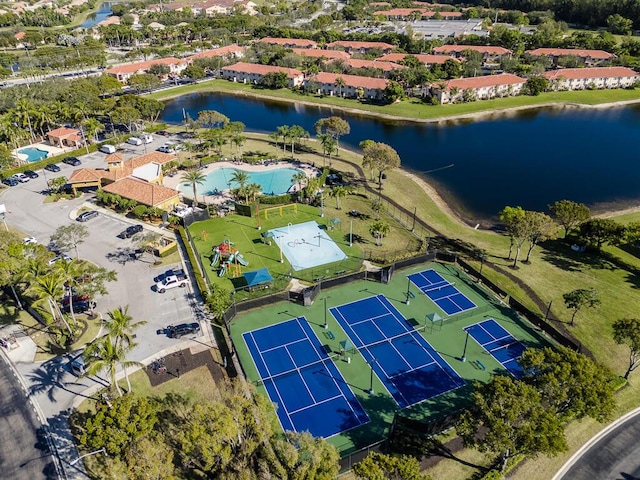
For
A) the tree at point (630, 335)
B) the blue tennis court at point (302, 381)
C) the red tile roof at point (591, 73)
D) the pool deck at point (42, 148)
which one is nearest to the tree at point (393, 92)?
the red tile roof at point (591, 73)

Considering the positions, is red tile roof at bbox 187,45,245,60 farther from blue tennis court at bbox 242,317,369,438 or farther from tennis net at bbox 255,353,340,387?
tennis net at bbox 255,353,340,387

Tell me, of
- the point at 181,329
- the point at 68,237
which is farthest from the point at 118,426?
the point at 68,237

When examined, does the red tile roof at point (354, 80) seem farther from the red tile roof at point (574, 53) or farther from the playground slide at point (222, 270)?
the playground slide at point (222, 270)

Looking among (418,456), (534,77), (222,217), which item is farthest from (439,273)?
(534,77)

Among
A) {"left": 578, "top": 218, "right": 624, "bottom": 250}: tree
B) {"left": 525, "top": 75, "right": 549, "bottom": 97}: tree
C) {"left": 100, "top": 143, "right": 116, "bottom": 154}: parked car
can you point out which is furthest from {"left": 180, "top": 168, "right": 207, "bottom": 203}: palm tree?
{"left": 525, "top": 75, "right": 549, "bottom": 97}: tree

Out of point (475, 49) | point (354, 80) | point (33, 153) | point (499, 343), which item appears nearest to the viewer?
point (499, 343)

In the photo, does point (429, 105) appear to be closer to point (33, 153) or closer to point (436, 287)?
point (436, 287)
